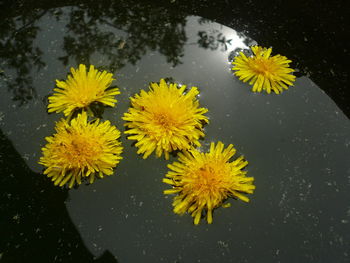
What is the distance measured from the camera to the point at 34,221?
122 cm

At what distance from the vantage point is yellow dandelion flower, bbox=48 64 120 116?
1.31 meters

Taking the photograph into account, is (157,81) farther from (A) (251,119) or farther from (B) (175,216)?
(B) (175,216)

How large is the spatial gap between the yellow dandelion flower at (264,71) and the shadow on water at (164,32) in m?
0.09

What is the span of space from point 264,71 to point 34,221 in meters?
1.09

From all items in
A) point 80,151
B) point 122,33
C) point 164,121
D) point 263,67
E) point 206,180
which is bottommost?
point 80,151

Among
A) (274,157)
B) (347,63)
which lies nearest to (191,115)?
(274,157)

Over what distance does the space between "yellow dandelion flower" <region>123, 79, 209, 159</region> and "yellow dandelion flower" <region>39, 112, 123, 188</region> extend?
95mm

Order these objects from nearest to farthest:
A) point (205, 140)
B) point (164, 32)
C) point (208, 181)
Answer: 1. point (208, 181)
2. point (205, 140)
3. point (164, 32)

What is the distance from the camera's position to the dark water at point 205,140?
46.2 inches

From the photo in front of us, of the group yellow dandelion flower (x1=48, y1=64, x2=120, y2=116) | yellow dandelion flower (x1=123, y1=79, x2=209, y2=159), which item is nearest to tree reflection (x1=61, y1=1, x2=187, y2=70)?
yellow dandelion flower (x1=48, y1=64, x2=120, y2=116)

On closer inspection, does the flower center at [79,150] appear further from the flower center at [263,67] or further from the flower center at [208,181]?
the flower center at [263,67]

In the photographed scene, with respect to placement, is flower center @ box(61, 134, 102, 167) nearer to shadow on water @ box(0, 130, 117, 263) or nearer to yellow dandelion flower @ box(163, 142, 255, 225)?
shadow on water @ box(0, 130, 117, 263)

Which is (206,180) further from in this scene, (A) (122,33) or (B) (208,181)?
(A) (122,33)

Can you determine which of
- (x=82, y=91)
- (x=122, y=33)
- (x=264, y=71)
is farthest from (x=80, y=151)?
(x=264, y=71)
